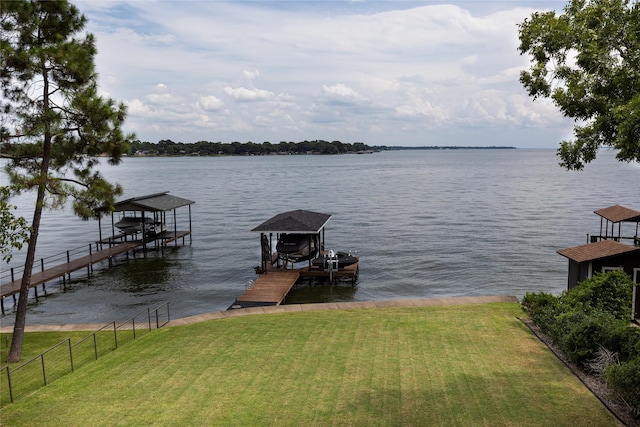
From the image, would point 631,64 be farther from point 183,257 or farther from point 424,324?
point 183,257

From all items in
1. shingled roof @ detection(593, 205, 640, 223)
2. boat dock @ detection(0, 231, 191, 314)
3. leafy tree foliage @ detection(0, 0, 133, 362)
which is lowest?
boat dock @ detection(0, 231, 191, 314)

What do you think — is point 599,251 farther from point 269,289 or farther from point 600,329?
point 269,289

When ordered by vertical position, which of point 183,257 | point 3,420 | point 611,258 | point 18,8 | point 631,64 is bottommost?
point 183,257

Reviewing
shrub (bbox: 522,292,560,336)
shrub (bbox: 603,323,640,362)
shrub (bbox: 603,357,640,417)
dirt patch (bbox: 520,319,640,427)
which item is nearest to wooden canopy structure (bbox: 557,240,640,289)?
shrub (bbox: 522,292,560,336)

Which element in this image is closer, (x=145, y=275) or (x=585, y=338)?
(x=585, y=338)

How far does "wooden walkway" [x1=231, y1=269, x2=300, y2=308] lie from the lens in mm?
23328

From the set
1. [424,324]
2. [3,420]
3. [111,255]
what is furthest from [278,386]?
[111,255]

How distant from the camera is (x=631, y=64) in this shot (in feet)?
30.7

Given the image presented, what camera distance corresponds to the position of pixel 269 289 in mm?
25828

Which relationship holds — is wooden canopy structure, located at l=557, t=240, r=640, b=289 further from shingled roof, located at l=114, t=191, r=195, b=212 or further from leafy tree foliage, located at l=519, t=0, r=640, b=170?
shingled roof, located at l=114, t=191, r=195, b=212

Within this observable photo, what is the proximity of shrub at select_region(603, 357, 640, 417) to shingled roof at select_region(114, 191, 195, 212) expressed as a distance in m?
31.4

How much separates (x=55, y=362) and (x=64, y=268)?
18.7 meters

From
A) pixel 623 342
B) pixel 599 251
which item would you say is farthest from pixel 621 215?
pixel 623 342

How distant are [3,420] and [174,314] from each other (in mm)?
14323
